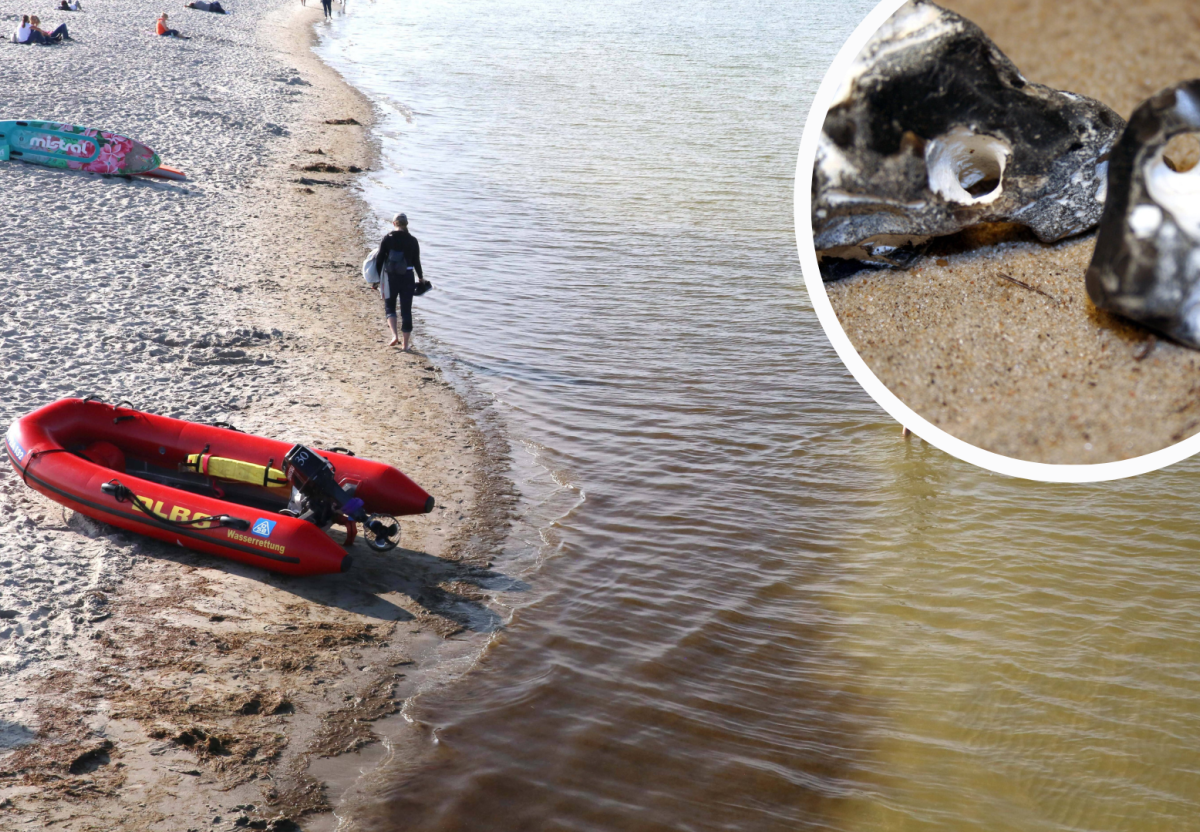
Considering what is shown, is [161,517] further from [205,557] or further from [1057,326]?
[1057,326]

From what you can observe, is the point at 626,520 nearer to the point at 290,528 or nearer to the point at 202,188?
the point at 290,528

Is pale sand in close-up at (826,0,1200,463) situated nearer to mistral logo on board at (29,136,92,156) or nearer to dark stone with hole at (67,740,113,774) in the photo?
dark stone with hole at (67,740,113,774)

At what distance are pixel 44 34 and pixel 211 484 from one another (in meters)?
26.5

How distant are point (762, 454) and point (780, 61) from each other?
31.1 meters

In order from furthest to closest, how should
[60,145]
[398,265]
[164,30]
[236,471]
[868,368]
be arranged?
[164,30] < [60,145] < [398,265] < [236,471] < [868,368]

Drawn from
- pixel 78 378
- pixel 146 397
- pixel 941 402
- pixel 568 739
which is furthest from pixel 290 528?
pixel 941 402

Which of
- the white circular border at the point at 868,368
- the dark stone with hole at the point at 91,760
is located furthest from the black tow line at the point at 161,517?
the white circular border at the point at 868,368

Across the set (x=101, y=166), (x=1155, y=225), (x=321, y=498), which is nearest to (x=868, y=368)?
(x=1155, y=225)

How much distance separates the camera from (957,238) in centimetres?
124

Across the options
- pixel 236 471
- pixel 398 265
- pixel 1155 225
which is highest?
pixel 1155 225

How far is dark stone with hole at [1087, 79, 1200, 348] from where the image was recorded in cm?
107

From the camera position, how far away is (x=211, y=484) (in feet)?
28.2

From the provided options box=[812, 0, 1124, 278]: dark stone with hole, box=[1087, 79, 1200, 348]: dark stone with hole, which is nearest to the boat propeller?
box=[812, 0, 1124, 278]: dark stone with hole

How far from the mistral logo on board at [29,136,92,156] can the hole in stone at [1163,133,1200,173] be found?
20.4m
